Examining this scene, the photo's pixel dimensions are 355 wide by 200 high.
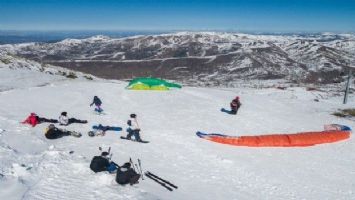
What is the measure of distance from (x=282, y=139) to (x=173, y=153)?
819cm

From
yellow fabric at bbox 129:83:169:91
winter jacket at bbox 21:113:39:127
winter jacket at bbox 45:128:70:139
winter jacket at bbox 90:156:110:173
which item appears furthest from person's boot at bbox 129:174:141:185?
yellow fabric at bbox 129:83:169:91

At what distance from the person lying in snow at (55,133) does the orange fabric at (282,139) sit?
860 cm

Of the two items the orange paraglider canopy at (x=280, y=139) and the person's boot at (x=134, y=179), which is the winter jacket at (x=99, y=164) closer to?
the person's boot at (x=134, y=179)

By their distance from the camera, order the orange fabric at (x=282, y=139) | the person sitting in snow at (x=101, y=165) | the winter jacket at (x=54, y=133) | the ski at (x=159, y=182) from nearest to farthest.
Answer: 1. the ski at (x=159, y=182)
2. the person sitting in snow at (x=101, y=165)
3. the winter jacket at (x=54, y=133)
4. the orange fabric at (x=282, y=139)

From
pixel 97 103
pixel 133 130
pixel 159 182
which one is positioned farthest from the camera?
pixel 97 103

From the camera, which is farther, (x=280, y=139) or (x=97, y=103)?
(x=97, y=103)

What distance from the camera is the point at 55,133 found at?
22250 millimetres

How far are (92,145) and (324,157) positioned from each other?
1409 centimetres

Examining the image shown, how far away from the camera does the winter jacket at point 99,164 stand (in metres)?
16.9

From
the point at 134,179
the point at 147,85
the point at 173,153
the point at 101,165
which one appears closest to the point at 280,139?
the point at 173,153

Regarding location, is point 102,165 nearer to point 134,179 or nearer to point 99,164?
point 99,164

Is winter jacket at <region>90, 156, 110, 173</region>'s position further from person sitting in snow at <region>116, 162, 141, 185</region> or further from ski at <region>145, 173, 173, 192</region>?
ski at <region>145, 173, 173, 192</region>

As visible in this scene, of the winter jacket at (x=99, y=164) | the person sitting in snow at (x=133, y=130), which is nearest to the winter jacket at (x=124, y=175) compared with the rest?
the winter jacket at (x=99, y=164)

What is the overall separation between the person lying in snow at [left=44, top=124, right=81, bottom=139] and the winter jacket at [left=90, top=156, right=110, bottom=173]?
6044mm
